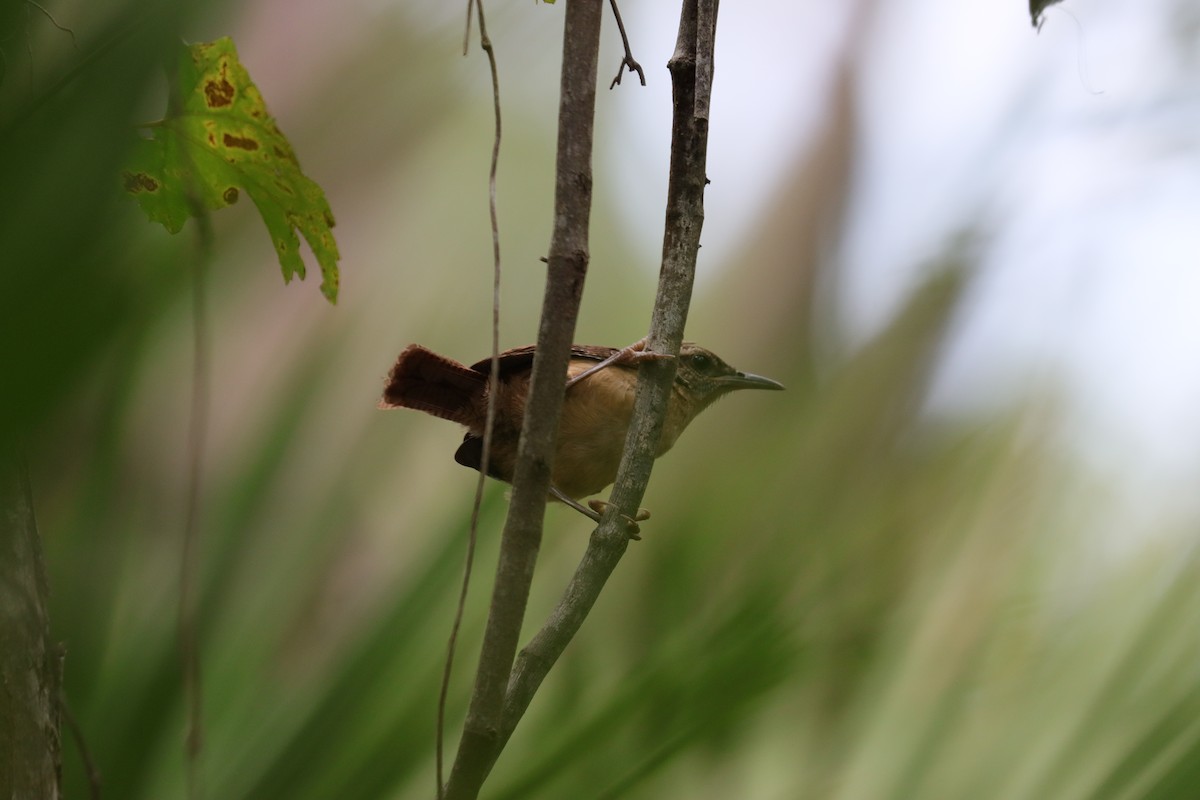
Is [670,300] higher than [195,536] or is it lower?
higher

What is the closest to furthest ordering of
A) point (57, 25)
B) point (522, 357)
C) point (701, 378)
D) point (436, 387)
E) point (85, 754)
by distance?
point (57, 25)
point (85, 754)
point (436, 387)
point (522, 357)
point (701, 378)

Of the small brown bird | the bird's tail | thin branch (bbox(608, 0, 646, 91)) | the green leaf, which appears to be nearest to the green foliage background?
the green leaf

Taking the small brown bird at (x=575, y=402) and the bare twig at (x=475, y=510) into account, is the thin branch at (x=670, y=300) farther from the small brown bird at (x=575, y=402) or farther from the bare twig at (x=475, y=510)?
the small brown bird at (x=575, y=402)

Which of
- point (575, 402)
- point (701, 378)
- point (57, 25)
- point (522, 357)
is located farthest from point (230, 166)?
point (701, 378)

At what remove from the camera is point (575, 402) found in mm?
2836

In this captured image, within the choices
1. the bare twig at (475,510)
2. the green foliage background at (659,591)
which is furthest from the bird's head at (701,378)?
the green foliage background at (659,591)

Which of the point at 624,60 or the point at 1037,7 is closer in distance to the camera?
the point at 1037,7

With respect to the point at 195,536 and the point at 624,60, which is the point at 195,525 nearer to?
the point at 195,536

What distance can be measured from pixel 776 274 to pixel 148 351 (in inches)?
25.4

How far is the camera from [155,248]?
0.68m

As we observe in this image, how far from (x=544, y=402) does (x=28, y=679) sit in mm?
582

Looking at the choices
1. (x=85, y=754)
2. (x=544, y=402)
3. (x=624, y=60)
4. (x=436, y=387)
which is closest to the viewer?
(x=85, y=754)

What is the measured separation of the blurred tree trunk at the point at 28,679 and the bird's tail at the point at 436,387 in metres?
1.56

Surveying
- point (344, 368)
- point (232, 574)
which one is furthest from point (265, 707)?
point (344, 368)
